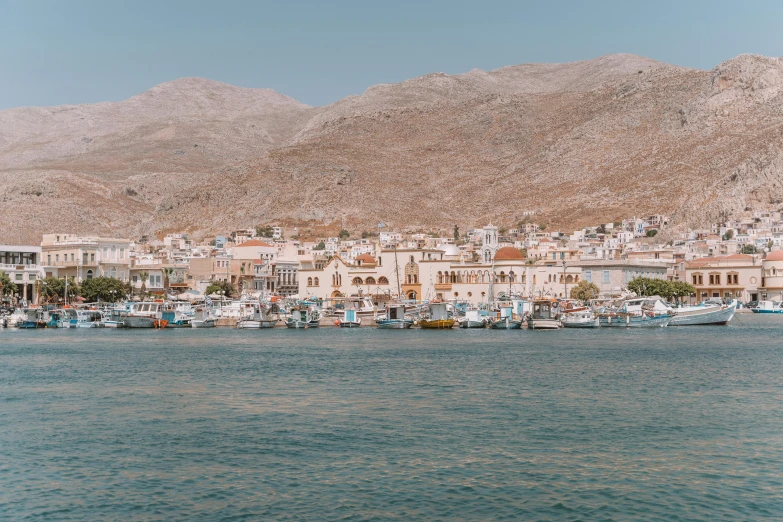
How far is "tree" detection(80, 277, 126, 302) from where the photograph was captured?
98.7m

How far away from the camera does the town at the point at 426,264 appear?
10394cm

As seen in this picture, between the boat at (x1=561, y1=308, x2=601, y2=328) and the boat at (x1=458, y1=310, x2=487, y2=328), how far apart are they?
20.2 ft

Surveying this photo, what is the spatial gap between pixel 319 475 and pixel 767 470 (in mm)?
9854

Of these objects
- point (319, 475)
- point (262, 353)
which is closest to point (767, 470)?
point (319, 475)

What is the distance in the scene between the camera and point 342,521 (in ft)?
64.1

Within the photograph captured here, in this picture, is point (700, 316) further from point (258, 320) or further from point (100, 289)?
point (100, 289)

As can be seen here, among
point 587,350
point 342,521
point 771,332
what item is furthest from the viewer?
point 771,332

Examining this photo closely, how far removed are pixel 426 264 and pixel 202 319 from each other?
26537 mm

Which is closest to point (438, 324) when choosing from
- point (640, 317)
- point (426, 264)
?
point (640, 317)

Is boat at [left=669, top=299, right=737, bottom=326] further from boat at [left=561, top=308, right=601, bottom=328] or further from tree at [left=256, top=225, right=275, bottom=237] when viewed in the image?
tree at [left=256, top=225, right=275, bottom=237]

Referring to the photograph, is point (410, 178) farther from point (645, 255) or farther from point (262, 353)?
point (262, 353)

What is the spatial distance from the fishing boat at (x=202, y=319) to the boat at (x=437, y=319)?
1773cm

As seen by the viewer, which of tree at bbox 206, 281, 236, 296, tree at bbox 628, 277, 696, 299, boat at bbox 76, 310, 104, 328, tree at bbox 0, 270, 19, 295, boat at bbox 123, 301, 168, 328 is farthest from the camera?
tree at bbox 206, 281, 236, 296

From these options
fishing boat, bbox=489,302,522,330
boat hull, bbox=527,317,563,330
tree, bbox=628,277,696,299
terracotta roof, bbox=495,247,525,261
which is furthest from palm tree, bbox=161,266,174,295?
boat hull, bbox=527,317,563,330
